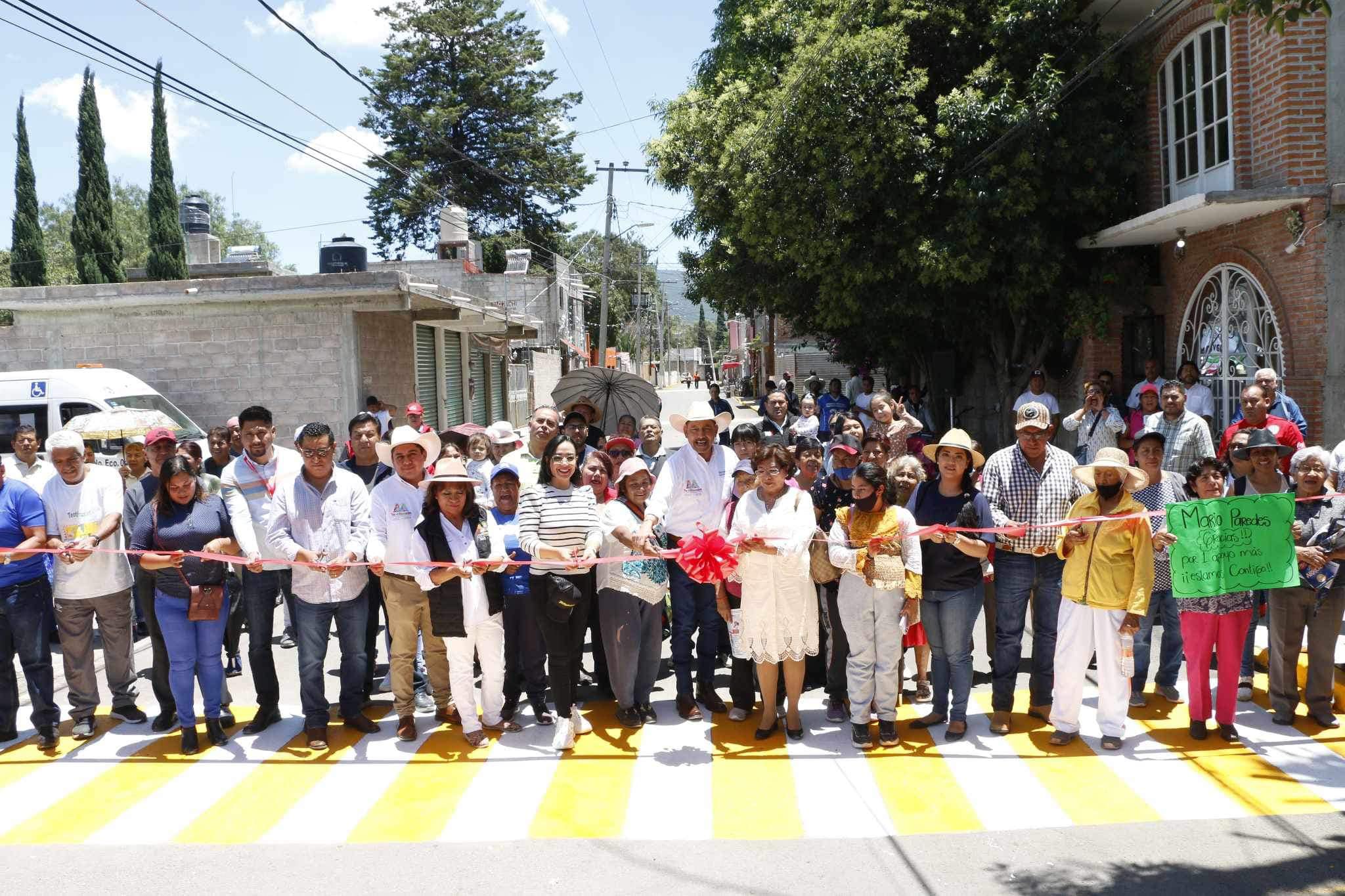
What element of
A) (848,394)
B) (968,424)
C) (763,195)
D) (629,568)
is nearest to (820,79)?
(763,195)

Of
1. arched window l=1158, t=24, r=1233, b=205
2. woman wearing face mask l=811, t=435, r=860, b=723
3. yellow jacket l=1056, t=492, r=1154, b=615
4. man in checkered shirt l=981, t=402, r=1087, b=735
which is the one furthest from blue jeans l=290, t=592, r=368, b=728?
arched window l=1158, t=24, r=1233, b=205

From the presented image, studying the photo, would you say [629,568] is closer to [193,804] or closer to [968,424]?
[193,804]

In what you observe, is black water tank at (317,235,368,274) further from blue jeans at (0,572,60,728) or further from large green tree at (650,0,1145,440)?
blue jeans at (0,572,60,728)

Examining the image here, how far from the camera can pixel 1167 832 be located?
Result: 189 inches

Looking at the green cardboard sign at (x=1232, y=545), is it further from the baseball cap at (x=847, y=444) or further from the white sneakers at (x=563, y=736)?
the white sneakers at (x=563, y=736)

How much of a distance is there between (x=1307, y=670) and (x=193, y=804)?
21.5 feet

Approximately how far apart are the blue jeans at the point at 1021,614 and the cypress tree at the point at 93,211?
36.5 m

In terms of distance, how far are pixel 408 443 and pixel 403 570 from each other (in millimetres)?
810

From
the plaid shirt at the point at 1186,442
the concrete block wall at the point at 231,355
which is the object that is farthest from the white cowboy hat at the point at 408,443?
the concrete block wall at the point at 231,355

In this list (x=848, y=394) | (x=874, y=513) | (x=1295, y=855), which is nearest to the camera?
(x=1295, y=855)

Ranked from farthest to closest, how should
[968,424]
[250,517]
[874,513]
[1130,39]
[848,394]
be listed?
[848,394] → [968,424] → [1130,39] → [250,517] → [874,513]

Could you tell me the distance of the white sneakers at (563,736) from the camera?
618 cm

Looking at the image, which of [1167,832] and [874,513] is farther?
[874,513]

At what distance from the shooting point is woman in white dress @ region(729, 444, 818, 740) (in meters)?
5.97
